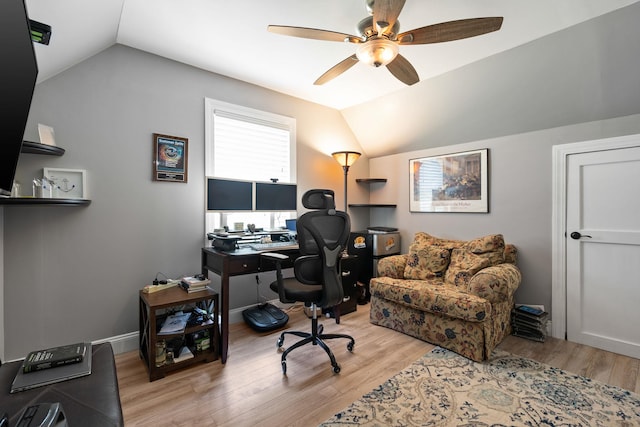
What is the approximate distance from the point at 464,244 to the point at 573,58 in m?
1.81

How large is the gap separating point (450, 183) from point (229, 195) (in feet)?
8.32

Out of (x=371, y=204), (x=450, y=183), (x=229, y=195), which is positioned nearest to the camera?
(x=229, y=195)

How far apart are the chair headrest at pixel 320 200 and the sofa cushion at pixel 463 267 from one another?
149 centimetres

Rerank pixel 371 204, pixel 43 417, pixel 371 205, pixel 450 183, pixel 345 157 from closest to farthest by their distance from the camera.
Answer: pixel 43 417, pixel 450 183, pixel 345 157, pixel 371 205, pixel 371 204

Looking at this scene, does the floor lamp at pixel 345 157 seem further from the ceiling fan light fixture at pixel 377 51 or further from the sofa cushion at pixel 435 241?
the ceiling fan light fixture at pixel 377 51

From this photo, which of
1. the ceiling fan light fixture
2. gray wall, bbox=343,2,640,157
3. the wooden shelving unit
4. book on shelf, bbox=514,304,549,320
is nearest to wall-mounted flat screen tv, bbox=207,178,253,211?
the wooden shelving unit

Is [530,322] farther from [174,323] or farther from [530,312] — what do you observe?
[174,323]

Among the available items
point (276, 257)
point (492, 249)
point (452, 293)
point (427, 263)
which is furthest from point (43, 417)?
point (492, 249)

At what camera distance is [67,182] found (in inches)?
86.1

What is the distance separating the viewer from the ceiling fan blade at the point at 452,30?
1533 millimetres

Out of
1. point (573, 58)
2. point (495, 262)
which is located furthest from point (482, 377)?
point (573, 58)

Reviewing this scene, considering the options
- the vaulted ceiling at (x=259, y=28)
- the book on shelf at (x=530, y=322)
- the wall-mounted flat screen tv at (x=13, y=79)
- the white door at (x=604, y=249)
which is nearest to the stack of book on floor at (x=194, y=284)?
the wall-mounted flat screen tv at (x=13, y=79)

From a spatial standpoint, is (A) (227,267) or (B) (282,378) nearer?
(B) (282,378)

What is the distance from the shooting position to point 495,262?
2764 millimetres
